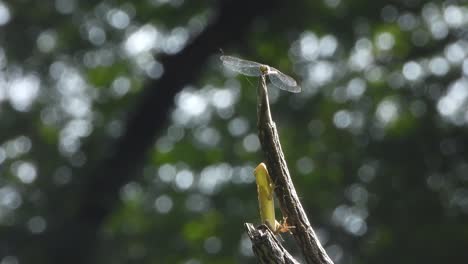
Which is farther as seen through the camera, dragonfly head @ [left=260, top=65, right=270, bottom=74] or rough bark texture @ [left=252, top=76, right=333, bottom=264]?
dragonfly head @ [left=260, top=65, right=270, bottom=74]

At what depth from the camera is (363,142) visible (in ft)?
59.8

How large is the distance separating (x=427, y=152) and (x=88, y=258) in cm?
574

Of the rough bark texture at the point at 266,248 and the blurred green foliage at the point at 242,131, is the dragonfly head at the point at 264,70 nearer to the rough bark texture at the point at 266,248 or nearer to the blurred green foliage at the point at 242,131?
the rough bark texture at the point at 266,248

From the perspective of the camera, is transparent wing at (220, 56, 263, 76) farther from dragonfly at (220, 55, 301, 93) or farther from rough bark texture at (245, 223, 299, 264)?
rough bark texture at (245, 223, 299, 264)

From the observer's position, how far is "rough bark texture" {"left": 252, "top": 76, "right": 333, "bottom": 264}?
430 centimetres

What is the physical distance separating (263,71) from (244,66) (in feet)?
0.56

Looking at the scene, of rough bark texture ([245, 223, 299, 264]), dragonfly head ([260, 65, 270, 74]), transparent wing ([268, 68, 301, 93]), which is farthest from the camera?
transparent wing ([268, 68, 301, 93])

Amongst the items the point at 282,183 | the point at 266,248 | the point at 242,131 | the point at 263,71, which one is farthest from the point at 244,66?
the point at 242,131

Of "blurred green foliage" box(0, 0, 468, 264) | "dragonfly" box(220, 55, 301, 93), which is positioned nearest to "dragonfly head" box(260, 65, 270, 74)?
"dragonfly" box(220, 55, 301, 93)

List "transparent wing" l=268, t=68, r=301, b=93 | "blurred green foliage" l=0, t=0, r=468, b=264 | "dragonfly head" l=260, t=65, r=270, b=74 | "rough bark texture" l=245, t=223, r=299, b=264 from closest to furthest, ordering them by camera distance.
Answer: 1. "rough bark texture" l=245, t=223, r=299, b=264
2. "dragonfly head" l=260, t=65, r=270, b=74
3. "transparent wing" l=268, t=68, r=301, b=93
4. "blurred green foliage" l=0, t=0, r=468, b=264

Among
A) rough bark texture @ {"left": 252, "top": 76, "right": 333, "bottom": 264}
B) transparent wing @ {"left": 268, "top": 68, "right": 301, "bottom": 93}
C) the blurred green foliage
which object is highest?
the blurred green foliage

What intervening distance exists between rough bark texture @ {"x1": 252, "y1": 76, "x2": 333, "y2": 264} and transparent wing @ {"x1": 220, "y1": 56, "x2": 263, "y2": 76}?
176 millimetres

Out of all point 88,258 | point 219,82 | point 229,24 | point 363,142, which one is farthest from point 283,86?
point 219,82

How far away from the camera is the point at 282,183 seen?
4.37 metres
